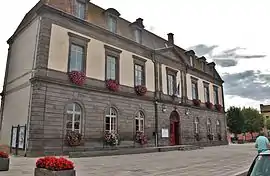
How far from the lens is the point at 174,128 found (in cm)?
2241

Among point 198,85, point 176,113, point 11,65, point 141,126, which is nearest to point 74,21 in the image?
point 11,65

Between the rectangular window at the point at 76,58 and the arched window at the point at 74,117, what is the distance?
2385 mm

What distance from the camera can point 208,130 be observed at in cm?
2720

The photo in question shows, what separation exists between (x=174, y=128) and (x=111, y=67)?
29.3 ft

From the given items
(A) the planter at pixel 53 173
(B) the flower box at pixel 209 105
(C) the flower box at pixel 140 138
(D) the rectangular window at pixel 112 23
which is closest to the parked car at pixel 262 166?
(A) the planter at pixel 53 173

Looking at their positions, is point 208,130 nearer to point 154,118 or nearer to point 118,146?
point 154,118

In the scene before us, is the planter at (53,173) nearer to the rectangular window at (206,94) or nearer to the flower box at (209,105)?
the flower box at (209,105)

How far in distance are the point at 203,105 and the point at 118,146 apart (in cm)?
1404

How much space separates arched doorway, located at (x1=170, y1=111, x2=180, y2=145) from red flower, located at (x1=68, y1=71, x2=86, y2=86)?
1012cm

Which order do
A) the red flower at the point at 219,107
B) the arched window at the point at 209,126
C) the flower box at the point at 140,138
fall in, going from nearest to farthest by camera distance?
the flower box at the point at 140,138 < the arched window at the point at 209,126 < the red flower at the point at 219,107

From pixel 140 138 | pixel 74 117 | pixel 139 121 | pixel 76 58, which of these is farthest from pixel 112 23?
pixel 140 138

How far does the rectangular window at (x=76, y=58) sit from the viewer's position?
1526 centimetres

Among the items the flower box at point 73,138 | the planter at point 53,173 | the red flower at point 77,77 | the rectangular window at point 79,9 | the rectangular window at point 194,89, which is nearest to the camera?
the planter at point 53,173

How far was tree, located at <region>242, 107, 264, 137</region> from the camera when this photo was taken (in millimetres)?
45763
